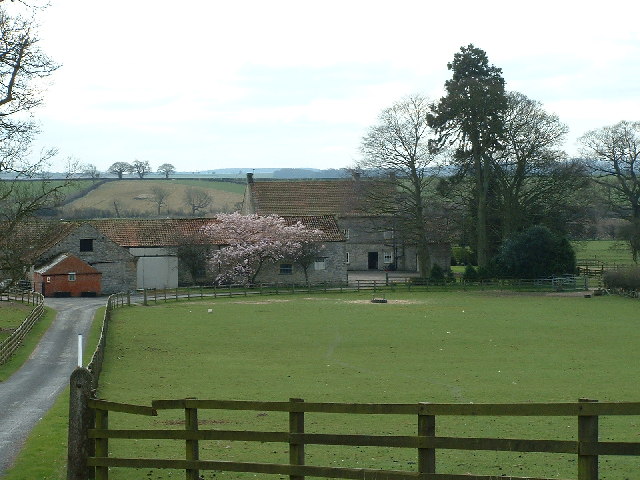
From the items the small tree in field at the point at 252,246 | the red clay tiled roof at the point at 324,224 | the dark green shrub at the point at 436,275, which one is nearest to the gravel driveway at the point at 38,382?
the small tree in field at the point at 252,246

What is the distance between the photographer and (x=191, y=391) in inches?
936

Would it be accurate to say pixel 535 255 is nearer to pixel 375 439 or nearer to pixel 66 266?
pixel 66 266

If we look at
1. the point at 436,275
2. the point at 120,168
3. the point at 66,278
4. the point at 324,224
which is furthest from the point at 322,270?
the point at 120,168

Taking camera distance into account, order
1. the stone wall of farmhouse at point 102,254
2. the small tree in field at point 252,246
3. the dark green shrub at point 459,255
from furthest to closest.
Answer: the dark green shrub at point 459,255 < the small tree in field at point 252,246 < the stone wall of farmhouse at point 102,254

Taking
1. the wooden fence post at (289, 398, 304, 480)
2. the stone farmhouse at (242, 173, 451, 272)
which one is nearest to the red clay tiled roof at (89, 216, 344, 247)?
the stone farmhouse at (242, 173, 451, 272)

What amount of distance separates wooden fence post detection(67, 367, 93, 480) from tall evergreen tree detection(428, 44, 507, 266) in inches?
2387

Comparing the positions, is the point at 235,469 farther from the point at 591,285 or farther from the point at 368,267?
the point at 368,267

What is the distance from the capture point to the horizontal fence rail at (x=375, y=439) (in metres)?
7.76

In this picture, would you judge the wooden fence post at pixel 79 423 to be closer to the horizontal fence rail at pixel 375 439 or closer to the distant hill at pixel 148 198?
the horizontal fence rail at pixel 375 439

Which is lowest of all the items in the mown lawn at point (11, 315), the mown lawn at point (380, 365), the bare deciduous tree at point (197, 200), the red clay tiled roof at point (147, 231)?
the mown lawn at point (380, 365)

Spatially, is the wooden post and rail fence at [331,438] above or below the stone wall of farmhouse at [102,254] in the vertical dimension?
below

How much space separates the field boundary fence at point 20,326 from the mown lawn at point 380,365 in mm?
3551

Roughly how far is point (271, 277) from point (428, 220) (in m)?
13.4

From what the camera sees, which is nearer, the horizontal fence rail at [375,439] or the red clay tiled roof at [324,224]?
the horizontal fence rail at [375,439]
